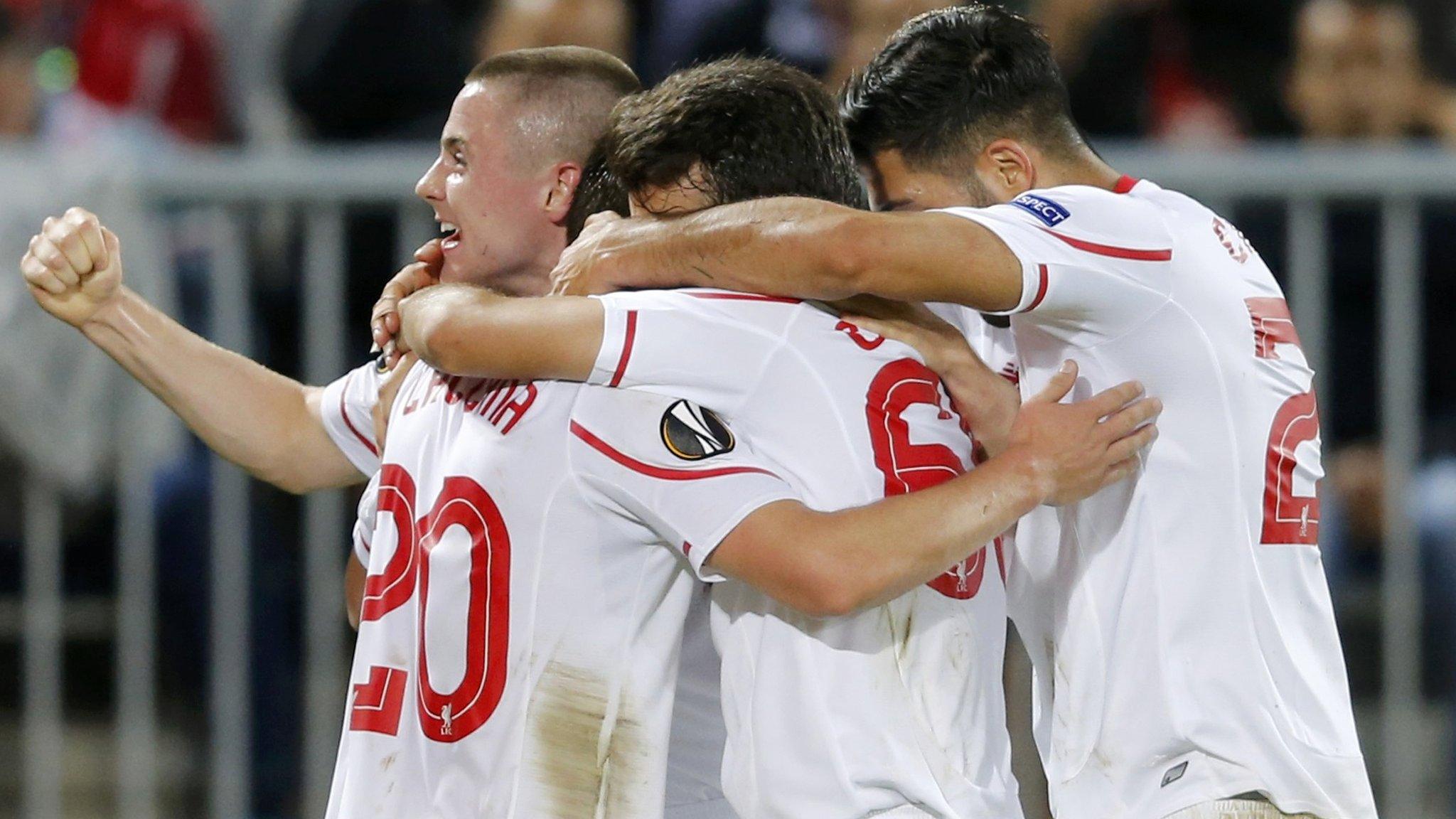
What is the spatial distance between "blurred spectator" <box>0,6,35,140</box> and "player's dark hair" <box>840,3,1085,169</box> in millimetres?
4101

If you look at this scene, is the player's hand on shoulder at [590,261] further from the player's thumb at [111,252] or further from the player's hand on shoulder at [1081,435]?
the player's thumb at [111,252]

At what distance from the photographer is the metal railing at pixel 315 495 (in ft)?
17.6

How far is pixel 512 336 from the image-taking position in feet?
9.90

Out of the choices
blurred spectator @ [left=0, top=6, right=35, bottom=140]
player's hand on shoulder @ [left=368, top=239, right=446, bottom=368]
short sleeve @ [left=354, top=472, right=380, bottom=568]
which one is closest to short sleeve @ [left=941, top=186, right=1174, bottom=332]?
player's hand on shoulder @ [left=368, top=239, right=446, bottom=368]

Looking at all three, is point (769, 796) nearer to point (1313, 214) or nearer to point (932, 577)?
point (932, 577)

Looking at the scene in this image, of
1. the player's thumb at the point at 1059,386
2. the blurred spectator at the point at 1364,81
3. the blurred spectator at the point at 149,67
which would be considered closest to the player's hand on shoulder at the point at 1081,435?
the player's thumb at the point at 1059,386

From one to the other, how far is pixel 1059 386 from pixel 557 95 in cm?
101

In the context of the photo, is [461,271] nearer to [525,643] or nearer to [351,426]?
[351,426]

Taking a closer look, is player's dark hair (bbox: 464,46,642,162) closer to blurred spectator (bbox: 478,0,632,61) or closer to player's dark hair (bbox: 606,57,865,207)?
→ player's dark hair (bbox: 606,57,865,207)

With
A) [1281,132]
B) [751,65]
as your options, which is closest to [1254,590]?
[751,65]

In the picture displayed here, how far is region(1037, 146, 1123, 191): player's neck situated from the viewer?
3414 millimetres

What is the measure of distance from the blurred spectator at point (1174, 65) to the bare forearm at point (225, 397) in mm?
3591

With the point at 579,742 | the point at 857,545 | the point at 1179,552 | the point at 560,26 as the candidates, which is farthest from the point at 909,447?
the point at 560,26

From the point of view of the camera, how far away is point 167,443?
5.46m
